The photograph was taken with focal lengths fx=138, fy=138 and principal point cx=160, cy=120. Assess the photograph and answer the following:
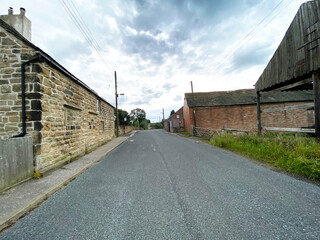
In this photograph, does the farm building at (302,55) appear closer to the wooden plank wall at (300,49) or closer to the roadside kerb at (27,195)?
the wooden plank wall at (300,49)

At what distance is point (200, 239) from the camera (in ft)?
6.20

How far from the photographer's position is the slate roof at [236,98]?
21.1m

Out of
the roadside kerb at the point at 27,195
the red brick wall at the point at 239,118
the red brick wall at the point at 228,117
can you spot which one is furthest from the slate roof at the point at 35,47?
the red brick wall at the point at 228,117

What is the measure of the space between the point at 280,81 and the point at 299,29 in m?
2.27

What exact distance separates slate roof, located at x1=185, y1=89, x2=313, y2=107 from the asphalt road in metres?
17.4

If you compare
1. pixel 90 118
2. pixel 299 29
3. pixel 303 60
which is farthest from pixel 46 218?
pixel 299 29

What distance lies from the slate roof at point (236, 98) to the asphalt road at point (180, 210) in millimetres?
17373

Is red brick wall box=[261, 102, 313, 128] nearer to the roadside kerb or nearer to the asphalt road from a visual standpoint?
the asphalt road

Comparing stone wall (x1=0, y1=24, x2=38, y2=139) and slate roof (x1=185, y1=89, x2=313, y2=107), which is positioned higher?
slate roof (x1=185, y1=89, x2=313, y2=107)

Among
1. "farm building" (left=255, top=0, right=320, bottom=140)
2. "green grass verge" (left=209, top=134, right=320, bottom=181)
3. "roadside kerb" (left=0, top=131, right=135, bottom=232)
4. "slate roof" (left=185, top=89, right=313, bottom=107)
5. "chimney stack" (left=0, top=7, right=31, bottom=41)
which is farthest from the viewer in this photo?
"slate roof" (left=185, top=89, right=313, bottom=107)

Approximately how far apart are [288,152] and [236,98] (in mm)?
19481

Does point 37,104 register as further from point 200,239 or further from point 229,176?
point 229,176

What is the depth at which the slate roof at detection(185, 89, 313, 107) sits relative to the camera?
21.1m

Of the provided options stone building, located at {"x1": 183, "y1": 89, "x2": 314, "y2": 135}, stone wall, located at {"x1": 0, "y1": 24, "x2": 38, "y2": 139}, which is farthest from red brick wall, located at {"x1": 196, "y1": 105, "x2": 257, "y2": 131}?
stone wall, located at {"x1": 0, "y1": 24, "x2": 38, "y2": 139}
